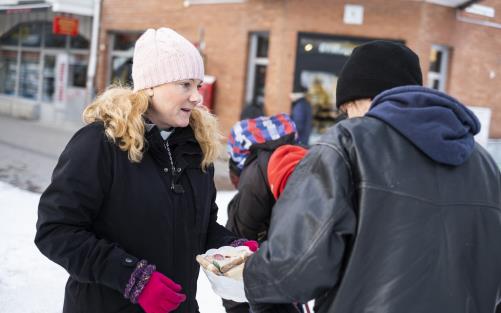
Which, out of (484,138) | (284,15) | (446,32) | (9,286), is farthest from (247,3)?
(9,286)

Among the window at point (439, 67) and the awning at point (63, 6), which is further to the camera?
the awning at point (63, 6)

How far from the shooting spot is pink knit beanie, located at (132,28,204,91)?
2.25m

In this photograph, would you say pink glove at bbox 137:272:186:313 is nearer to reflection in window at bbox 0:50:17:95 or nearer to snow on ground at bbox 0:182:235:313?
snow on ground at bbox 0:182:235:313

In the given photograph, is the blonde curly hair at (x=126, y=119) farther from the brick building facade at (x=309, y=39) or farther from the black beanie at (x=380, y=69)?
the brick building facade at (x=309, y=39)

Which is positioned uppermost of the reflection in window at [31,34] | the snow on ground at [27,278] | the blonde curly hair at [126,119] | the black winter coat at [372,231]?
the reflection in window at [31,34]

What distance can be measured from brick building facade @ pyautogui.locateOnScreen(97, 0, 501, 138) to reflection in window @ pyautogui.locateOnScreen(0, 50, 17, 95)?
299 inches

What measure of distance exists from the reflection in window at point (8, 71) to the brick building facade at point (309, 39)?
759 centimetres

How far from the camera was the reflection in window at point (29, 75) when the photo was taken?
18.3 metres

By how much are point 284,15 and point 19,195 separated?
649 cm

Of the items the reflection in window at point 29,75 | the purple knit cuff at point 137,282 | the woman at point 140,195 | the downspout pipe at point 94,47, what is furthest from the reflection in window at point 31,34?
the purple knit cuff at point 137,282

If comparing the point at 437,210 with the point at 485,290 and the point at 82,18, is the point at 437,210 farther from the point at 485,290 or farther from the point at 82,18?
the point at 82,18

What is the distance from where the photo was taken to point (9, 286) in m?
4.48

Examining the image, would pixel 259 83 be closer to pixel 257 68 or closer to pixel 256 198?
pixel 257 68

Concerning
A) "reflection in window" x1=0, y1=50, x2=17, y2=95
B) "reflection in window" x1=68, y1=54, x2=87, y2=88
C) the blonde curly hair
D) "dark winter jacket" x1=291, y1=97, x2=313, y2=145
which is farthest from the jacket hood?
"reflection in window" x1=0, y1=50, x2=17, y2=95
